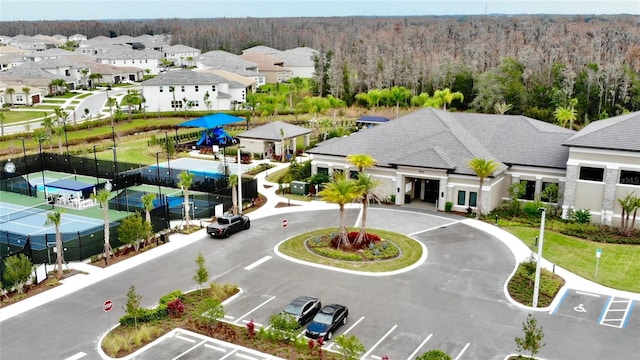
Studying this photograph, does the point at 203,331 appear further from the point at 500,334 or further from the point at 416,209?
the point at 416,209

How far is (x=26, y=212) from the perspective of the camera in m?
47.4

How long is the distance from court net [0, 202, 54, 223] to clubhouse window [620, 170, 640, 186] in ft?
149

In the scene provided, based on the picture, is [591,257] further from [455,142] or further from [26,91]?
[26,91]

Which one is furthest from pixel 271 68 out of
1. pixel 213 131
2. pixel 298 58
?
pixel 213 131

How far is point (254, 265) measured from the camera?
122ft

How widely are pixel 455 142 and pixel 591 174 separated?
37.0 ft

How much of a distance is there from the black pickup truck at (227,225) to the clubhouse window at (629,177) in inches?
1124

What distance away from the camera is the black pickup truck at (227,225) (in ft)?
137

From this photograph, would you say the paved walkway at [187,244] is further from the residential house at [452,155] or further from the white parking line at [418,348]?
the white parking line at [418,348]

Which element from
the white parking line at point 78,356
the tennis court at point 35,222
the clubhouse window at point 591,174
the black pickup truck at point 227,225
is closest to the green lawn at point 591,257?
the clubhouse window at point 591,174

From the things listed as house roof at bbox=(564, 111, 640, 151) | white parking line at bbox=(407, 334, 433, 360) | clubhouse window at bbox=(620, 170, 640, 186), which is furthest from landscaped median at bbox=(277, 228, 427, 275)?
clubhouse window at bbox=(620, 170, 640, 186)

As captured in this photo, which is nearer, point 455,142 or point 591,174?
point 591,174

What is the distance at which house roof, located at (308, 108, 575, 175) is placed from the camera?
49.9 meters

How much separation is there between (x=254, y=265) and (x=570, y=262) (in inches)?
798
